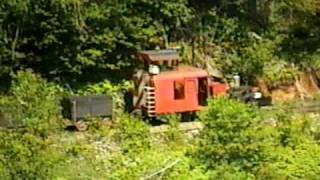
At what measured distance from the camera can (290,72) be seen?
938 inches

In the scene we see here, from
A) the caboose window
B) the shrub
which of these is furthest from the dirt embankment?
the shrub

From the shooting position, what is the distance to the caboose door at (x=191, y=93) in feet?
69.3

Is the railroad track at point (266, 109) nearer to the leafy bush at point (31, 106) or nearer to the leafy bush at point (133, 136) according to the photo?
the leafy bush at point (133, 136)

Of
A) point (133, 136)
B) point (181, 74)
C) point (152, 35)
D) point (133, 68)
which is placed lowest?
point (133, 136)

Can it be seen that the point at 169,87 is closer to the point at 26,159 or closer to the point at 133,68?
the point at 133,68

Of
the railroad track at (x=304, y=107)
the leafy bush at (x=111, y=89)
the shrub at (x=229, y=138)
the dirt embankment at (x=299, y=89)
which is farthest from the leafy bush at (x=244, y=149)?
the dirt embankment at (x=299, y=89)

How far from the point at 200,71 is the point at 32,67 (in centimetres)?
388

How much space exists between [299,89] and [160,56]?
4.01 meters

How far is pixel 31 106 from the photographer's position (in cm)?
1869

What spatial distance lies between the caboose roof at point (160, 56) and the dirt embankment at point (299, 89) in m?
2.64

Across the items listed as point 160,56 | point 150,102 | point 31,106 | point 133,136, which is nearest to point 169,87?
point 150,102

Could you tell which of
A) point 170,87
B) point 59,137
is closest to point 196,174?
point 59,137

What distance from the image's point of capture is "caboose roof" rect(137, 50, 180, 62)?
70.2 feet

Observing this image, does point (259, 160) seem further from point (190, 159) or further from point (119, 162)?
point (119, 162)
